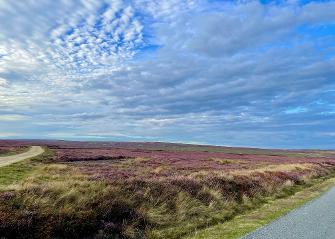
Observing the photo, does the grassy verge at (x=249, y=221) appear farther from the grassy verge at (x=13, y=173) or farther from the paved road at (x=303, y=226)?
the grassy verge at (x=13, y=173)

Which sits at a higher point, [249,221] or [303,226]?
[303,226]

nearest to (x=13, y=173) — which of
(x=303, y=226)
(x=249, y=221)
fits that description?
(x=249, y=221)

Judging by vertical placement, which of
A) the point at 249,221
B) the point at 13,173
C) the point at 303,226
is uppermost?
the point at 13,173

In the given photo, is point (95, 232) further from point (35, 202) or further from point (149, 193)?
point (149, 193)

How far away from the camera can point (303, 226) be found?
15148mm

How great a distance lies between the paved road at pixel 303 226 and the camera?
43.9ft

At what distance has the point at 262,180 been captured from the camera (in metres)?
29.4

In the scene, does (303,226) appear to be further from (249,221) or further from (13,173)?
(13,173)

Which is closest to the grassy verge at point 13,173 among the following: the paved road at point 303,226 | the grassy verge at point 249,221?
the grassy verge at point 249,221

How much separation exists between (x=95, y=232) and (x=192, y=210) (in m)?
5.57

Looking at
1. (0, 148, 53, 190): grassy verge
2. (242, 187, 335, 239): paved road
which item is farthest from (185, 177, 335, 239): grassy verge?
(0, 148, 53, 190): grassy verge

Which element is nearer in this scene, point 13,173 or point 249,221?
point 249,221

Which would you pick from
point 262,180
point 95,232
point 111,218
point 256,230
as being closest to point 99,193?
point 111,218

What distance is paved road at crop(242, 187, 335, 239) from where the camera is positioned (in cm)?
1337
